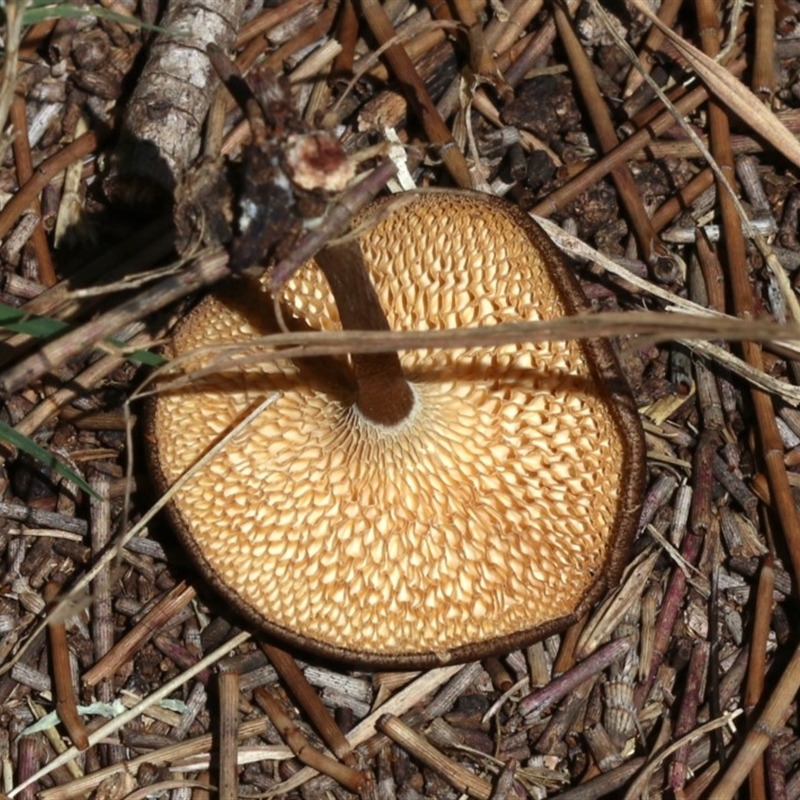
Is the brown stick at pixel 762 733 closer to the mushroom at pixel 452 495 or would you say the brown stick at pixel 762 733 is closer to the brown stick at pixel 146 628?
the mushroom at pixel 452 495

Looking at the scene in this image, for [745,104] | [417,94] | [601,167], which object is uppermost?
[417,94]

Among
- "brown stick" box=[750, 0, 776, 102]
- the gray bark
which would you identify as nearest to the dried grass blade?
"brown stick" box=[750, 0, 776, 102]

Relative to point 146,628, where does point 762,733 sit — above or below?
below

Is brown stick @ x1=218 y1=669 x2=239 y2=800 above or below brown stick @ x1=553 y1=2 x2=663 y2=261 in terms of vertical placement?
below

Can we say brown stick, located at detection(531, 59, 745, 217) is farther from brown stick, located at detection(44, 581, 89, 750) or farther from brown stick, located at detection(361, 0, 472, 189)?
brown stick, located at detection(44, 581, 89, 750)

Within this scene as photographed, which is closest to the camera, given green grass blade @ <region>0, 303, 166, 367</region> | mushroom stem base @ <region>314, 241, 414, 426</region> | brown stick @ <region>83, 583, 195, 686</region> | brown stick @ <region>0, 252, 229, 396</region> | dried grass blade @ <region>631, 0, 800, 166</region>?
brown stick @ <region>0, 252, 229, 396</region>

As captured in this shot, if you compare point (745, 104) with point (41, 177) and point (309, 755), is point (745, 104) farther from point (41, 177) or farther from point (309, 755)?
point (309, 755)

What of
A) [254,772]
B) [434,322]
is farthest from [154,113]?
[254,772]

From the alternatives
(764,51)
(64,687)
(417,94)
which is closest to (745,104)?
(764,51)

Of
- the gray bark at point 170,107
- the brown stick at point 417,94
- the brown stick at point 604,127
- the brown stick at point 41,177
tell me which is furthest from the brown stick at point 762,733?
the brown stick at point 41,177
